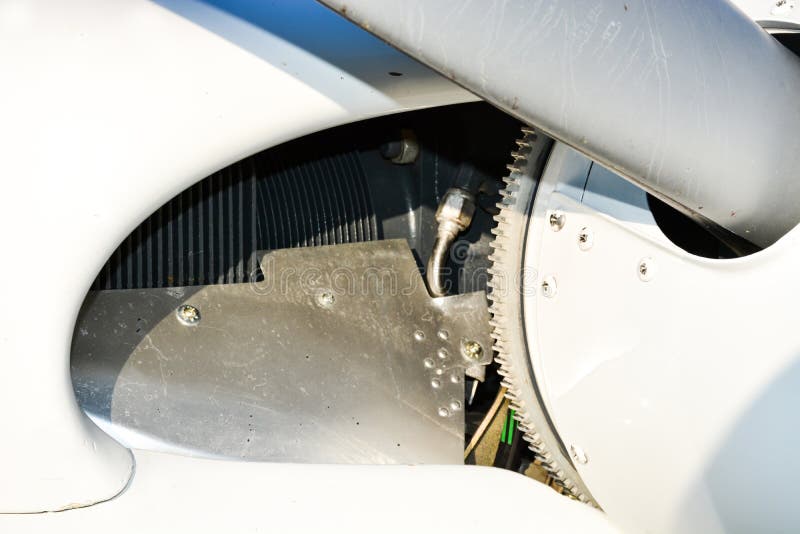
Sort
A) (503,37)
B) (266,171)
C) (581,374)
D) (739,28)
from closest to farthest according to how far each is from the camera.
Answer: (503,37)
(739,28)
(581,374)
(266,171)

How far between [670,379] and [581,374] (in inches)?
5.3

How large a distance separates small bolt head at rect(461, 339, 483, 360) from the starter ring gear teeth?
15 centimetres

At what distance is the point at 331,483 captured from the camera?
101 cm

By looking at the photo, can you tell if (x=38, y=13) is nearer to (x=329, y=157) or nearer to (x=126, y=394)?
(x=126, y=394)

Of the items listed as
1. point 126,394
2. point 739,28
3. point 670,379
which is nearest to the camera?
point 739,28

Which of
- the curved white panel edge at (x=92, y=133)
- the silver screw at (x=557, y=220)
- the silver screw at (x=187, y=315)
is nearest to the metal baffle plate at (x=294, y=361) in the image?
the silver screw at (x=187, y=315)

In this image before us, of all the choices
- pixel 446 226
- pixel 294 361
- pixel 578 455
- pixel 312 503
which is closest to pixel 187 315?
pixel 294 361

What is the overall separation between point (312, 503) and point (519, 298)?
328 mm

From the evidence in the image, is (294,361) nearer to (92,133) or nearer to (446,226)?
(446,226)

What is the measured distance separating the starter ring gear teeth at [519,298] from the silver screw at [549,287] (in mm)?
40

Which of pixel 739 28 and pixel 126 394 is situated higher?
pixel 739 28

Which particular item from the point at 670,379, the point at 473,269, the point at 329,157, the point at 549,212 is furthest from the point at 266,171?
the point at 670,379

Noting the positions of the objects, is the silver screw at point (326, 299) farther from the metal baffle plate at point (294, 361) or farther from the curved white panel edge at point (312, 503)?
the curved white panel edge at point (312, 503)

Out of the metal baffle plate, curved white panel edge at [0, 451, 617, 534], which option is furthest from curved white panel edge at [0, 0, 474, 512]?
the metal baffle plate
